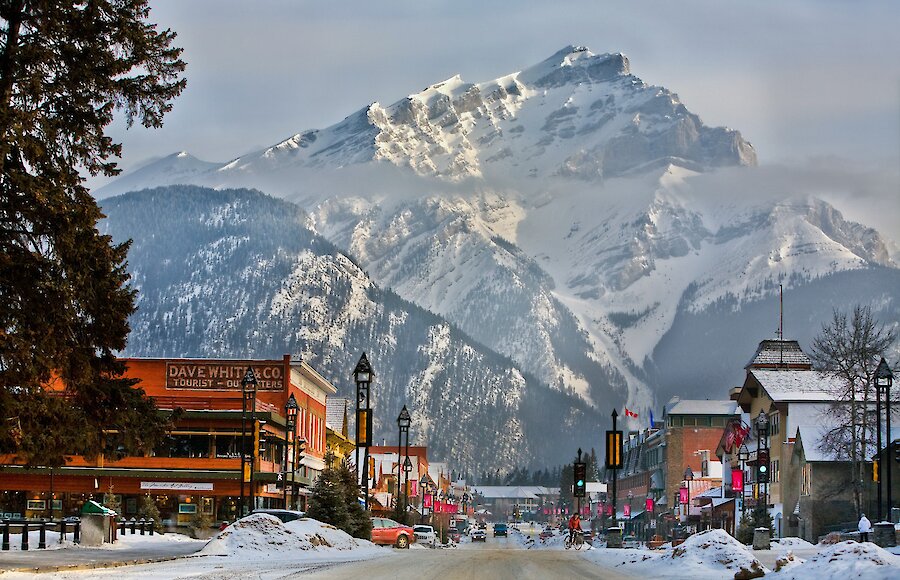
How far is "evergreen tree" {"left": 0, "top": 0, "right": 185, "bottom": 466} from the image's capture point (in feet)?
104

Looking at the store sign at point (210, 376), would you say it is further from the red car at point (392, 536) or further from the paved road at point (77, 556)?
the paved road at point (77, 556)

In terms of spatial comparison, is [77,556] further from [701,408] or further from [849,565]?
[701,408]

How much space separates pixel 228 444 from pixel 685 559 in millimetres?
69493

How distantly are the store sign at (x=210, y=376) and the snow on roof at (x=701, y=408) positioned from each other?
76.3 m

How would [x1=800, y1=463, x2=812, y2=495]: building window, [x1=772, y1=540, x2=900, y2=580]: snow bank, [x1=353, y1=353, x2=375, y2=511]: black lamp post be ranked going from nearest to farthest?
[x1=772, y1=540, x2=900, y2=580]: snow bank
[x1=353, y1=353, x2=375, y2=511]: black lamp post
[x1=800, y1=463, x2=812, y2=495]: building window

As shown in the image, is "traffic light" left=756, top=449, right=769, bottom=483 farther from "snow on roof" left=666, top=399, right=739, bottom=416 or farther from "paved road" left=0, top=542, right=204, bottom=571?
"snow on roof" left=666, top=399, right=739, bottom=416

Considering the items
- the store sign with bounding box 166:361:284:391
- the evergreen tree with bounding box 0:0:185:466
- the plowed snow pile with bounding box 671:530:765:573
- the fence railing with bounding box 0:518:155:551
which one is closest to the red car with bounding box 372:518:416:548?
the fence railing with bounding box 0:518:155:551

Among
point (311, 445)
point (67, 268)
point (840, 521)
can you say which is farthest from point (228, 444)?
point (67, 268)

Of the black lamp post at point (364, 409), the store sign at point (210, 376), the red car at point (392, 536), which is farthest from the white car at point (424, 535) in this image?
the store sign at point (210, 376)

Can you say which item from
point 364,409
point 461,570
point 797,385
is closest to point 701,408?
point 797,385

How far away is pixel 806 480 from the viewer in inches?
3976

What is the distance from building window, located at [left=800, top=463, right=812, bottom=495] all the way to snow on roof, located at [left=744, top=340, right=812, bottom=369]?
60488 millimetres

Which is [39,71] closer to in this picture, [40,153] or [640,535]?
[40,153]

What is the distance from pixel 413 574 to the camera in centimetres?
3819
